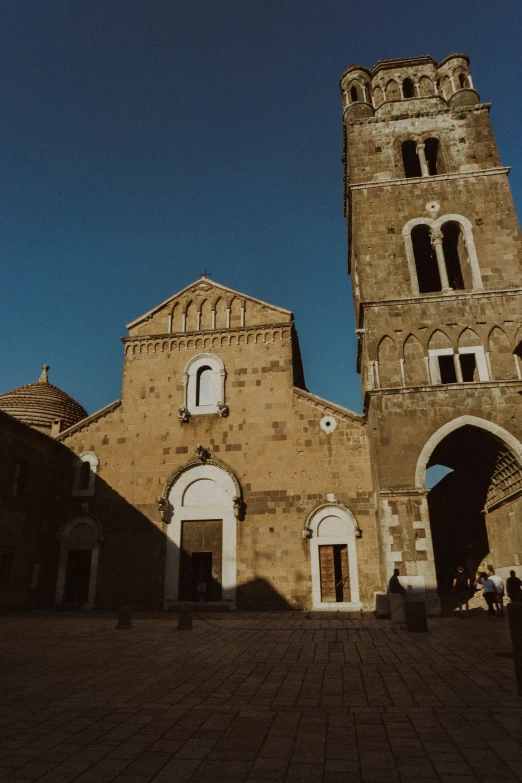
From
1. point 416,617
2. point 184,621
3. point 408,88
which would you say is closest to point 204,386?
point 184,621

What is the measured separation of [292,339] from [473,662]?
16247 mm

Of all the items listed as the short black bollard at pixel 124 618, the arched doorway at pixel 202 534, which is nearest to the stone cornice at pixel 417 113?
the arched doorway at pixel 202 534

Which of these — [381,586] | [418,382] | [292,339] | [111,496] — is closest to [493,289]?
[418,382]

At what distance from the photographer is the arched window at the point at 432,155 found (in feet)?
76.2

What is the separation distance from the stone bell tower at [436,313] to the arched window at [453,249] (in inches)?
2.6

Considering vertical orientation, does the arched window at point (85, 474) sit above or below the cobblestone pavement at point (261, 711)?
above

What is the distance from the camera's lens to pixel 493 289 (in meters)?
18.9

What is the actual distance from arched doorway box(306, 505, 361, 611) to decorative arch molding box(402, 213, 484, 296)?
30.8ft

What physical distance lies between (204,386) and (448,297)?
35.8 ft

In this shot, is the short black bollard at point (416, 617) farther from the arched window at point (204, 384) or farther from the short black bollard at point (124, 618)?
the arched window at point (204, 384)

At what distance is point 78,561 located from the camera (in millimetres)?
Result: 21016

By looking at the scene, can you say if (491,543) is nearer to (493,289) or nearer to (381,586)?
(381,586)

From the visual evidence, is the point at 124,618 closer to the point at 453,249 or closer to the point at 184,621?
the point at 184,621

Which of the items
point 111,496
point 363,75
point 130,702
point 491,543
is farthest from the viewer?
point 363,75
